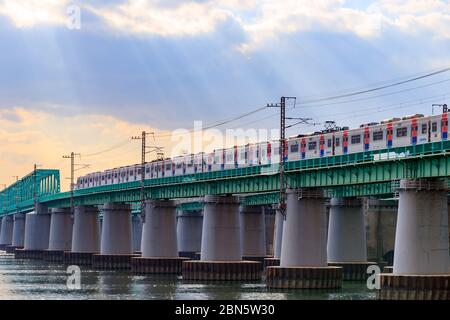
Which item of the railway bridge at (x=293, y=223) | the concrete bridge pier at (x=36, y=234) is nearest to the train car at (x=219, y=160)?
the railway bridge at (x=293, y=223)

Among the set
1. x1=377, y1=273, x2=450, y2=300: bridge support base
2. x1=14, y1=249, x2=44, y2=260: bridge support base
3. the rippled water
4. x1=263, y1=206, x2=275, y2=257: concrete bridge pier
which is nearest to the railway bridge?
x1=377, y1=273, x2=450, y2=300: bridge support base

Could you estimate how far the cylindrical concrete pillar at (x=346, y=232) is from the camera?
364ft

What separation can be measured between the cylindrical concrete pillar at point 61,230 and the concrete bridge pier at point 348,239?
71175mm

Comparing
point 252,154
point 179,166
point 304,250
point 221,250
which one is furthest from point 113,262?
point 304,250

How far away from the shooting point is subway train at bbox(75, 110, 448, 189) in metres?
87.7

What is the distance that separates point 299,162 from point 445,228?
2113 cm

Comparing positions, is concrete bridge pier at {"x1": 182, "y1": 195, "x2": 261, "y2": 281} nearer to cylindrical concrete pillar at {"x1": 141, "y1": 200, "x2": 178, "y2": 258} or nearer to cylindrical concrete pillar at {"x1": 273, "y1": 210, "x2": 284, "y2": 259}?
cylindrical concrete pillar at {"x1": 141, "y1": 200, "x2": 178, "y2": 258}

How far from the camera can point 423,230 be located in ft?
250

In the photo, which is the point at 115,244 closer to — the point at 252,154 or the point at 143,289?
the point at 252,154

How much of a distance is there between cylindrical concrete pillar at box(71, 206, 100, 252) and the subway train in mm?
15375

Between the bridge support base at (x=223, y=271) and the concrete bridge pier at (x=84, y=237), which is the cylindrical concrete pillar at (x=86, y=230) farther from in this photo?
the bridge support base at (x=223, y=271)
